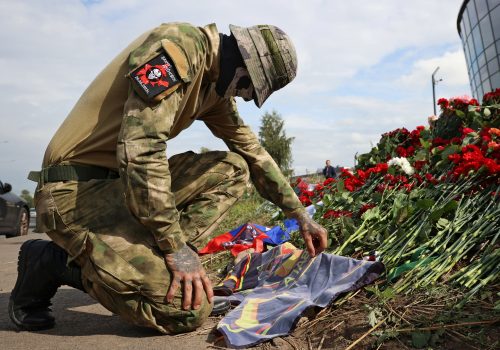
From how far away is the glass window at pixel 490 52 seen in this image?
1969 cm

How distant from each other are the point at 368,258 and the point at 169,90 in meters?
1.58

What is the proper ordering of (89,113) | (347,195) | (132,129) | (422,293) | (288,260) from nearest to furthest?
(132,129) < (422,293) < (89,113) < (288,260) < (347,195)

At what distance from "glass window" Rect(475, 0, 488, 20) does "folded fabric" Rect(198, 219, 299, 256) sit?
62.7 feet

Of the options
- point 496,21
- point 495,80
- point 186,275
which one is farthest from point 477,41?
point 186,275

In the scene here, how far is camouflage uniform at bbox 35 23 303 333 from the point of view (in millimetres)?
2271

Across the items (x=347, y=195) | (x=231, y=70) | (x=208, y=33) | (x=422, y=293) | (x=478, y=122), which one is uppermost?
(x=208, y=33)

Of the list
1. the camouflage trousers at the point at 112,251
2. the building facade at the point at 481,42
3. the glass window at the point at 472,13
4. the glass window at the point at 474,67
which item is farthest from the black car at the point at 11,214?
the glass window at the point at 474,67

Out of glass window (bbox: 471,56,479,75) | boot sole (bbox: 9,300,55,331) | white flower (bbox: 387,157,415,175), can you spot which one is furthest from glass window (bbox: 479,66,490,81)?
boot sole (bbox: 9,300,55,331)

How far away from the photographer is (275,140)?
2192cm

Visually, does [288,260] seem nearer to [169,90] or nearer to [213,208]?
[213,208]

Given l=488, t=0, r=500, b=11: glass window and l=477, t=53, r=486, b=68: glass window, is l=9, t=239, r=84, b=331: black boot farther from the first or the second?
l=477, t=53, r=486, b=68: glass window

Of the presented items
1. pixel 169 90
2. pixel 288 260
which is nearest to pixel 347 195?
pixel 288 260

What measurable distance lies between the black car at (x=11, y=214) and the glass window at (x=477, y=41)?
61.2 feet

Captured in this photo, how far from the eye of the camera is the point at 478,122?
14.1ft
